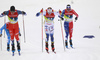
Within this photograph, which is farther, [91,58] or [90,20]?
[90,20]

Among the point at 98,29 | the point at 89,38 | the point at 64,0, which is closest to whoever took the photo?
the point at 89,38

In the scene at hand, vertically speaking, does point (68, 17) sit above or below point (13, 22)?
above

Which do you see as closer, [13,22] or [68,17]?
[13,22]

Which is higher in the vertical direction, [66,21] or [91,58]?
[66,21]

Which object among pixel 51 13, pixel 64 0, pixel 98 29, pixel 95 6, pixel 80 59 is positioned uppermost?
pixel 64 0

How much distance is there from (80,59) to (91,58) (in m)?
0.47

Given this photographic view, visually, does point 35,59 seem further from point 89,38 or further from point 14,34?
point 89,38

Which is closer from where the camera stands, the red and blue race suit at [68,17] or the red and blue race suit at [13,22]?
the red and blue race suit at [13,22]

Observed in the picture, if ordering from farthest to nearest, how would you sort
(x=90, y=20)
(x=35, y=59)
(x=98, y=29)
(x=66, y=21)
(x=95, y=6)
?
1. (x=95, y=6)
2. (x=90, y=20)
3. (x=98, y=29)
4. (x=66, y=21)
5. (x=35, y=59)

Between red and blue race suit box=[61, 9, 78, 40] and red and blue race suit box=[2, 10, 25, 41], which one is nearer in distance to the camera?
red and blue race suit box=[2, 10, 25, 41]

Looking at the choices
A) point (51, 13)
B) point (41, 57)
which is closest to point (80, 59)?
point (41, 57)

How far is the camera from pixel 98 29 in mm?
13930

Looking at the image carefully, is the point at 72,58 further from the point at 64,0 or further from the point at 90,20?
the point at 64,0

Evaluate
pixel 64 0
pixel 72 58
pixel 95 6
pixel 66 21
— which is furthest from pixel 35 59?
pixel 64 0
